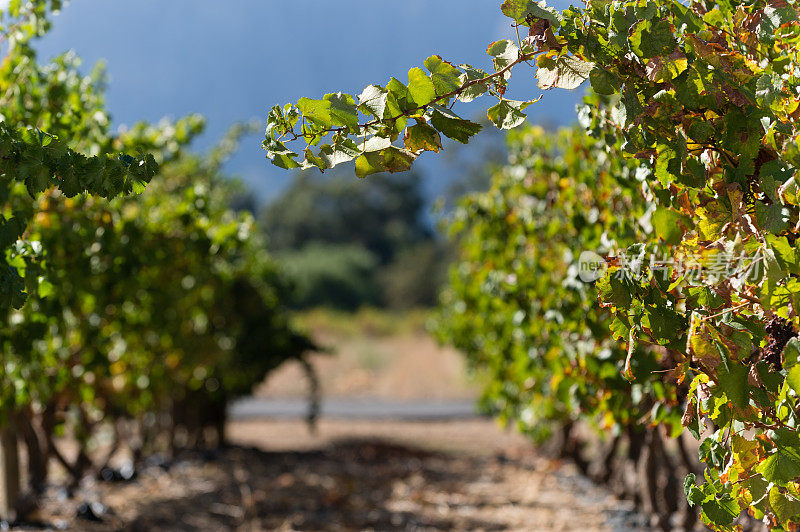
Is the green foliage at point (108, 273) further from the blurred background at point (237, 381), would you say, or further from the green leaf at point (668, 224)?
the green leaf at point (668, 224)

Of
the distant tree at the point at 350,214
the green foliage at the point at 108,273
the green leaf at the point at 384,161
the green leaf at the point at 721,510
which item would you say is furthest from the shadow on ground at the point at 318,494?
the distant tree at the point at 350,214

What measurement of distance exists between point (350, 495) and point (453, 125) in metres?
5.00

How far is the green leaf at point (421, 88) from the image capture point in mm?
1700

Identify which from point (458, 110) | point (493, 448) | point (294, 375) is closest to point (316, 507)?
point (458, 110)

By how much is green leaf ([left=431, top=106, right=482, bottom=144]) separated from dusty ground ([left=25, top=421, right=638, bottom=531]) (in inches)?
140

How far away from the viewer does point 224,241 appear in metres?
4.94

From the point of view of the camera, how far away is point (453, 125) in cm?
175

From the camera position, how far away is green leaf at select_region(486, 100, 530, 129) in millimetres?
1776

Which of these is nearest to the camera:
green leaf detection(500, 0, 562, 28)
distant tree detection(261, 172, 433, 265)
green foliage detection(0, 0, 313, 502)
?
green leaf detection(500, 0, 562, 28)

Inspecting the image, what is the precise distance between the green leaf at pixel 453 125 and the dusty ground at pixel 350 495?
356 centimetres

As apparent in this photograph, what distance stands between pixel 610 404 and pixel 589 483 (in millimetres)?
3104

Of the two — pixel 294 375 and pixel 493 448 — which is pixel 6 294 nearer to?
pixel 493 448

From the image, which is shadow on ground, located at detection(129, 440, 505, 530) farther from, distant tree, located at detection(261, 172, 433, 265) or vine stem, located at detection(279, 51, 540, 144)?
distant tree, located at detection(261, 172, 433, 265)

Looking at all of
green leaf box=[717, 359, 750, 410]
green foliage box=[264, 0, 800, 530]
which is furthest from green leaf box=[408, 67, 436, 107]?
green leaf box=[717, 359, 750, 410]
